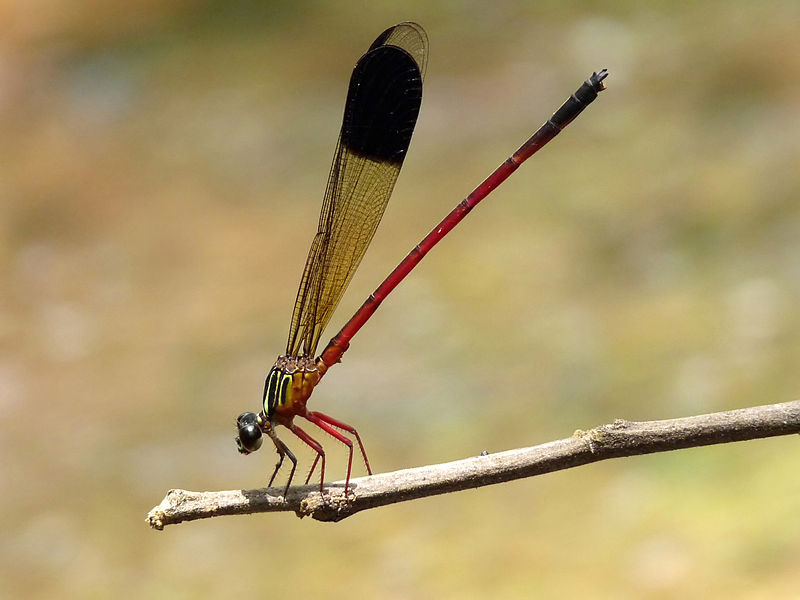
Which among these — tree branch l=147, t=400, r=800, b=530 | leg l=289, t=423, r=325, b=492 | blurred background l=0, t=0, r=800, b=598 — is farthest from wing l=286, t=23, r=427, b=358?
blurred background l=0, t=0, r=800, b=598

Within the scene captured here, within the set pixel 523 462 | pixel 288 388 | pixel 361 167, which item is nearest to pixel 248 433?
pixel 288 388

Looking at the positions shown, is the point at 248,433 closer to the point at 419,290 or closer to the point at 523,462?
the point at 523,462

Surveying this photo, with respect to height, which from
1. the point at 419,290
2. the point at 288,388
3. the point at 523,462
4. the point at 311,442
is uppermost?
the point at 419,290

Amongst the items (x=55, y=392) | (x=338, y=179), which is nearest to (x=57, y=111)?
(x=55, y=392)

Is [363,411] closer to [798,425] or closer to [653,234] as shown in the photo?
[653,234]

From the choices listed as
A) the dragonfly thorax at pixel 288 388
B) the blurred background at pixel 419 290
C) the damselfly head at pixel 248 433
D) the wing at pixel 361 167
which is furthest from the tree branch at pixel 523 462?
the blurred background at pixel 419 290

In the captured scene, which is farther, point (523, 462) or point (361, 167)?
point (361, 167)

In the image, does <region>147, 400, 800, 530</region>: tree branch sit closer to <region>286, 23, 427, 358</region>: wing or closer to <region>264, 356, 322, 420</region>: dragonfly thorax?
<region>264, 356, 322, 420</region>: dragonfly thorax
